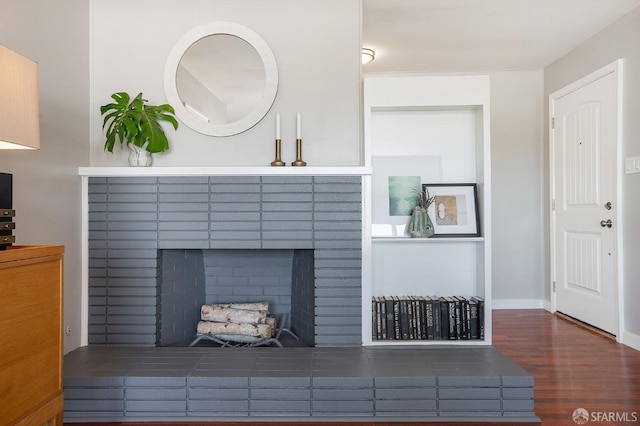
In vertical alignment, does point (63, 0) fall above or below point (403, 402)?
above

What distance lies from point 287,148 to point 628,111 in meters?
2.46

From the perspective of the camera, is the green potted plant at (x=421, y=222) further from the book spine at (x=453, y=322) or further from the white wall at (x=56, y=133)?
the white wall at (x=56, y=133)

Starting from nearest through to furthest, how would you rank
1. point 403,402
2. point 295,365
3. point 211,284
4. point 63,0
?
point 403,402, point 295,365, point 63,0, point 211,284

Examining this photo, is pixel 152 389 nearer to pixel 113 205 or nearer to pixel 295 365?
pixel 295 365

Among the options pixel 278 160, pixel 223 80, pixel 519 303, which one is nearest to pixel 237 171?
pixel 278 160

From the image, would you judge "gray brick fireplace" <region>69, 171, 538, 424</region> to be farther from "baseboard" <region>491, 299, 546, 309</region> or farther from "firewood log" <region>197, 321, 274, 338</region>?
"baseboard" <region>491, 299, 546, 309</region>

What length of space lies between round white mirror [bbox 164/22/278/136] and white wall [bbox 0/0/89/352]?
0.52 meters

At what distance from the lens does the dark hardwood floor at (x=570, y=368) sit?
1952mm

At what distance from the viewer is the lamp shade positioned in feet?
4.04

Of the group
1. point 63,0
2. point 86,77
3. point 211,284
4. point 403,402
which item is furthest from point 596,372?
point 63,0

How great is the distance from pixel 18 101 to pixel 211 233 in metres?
1.32

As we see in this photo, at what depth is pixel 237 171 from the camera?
244 centimetres

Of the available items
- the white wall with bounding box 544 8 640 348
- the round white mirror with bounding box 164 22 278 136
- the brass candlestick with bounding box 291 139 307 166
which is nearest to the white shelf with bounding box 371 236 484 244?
the brass candlestick with bounding box 291 139 307 166

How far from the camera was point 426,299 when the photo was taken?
8.48 feet
